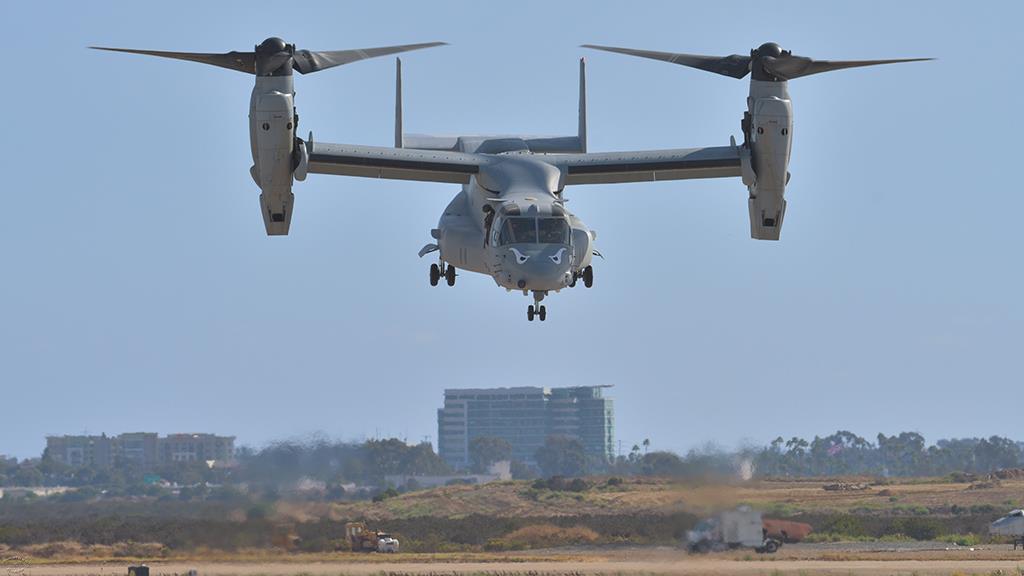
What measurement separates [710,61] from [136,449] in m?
35.6

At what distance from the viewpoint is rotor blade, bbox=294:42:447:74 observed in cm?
3375

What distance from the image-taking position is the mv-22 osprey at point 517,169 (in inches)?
1298

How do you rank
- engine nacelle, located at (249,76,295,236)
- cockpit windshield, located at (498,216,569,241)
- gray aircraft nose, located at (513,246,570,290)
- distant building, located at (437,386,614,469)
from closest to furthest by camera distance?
engine nacelle, located at (249,76,295,236) < gray aircraft nose, located at (513,246,570,290) < cockpit windshield, located at (498,216,569,241) < distant building, located at (437,386,614,469)

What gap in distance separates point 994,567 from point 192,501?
1938 centimetres

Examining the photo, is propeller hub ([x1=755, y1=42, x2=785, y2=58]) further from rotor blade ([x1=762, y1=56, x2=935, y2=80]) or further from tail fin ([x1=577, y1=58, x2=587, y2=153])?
tail fin ([x1=577, y1=58, x2=587, y2=153])

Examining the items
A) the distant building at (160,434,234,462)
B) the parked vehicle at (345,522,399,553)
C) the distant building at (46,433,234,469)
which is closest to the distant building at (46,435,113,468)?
the distant building at (46,433,234,469)

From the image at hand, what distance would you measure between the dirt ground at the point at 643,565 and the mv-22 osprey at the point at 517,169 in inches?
287

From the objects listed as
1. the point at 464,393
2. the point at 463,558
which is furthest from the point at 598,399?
the point at 463,558

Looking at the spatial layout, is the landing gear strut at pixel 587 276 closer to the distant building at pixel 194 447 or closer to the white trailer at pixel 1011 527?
the distant building at pixel 194 447

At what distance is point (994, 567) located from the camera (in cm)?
4153

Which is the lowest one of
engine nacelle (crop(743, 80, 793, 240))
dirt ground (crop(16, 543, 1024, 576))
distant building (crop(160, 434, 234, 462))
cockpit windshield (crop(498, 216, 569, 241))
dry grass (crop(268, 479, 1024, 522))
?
dirt ground (crop(16, 543, 1024, 576))

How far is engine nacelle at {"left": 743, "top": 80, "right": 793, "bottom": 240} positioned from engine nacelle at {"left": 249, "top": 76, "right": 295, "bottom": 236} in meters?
9.08

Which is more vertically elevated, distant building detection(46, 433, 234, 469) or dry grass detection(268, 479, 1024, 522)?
distant building detection(46, 433, 234, 469)

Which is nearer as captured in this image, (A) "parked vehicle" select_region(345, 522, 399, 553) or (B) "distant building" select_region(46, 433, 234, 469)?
(A) "parked vehicle" select_region(345, 522, 399, 553)
